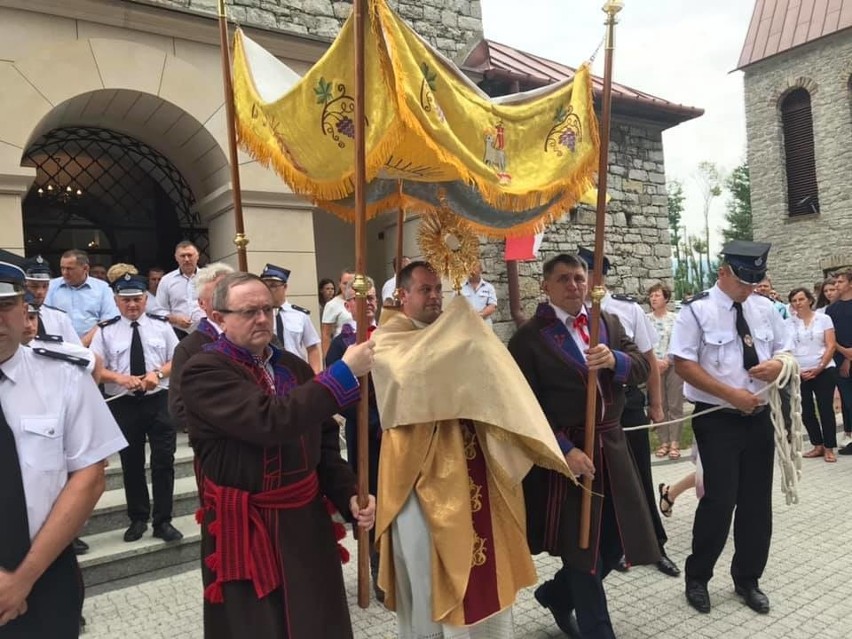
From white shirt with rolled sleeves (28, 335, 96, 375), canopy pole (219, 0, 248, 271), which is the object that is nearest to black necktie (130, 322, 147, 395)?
white shirt with rolled sleeves (28, 335, 96, 375)

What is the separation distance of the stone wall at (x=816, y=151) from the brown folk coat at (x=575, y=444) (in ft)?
67.6

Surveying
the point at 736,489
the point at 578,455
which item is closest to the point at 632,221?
the point at 736,489

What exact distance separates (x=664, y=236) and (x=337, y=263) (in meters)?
5.81

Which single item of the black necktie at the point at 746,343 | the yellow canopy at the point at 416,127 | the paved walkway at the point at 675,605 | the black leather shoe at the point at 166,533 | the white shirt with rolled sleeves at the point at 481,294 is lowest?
the paved walkway at the point at 675,605

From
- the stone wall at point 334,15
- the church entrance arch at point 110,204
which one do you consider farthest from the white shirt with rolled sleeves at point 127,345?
the stone wall at point 334,15

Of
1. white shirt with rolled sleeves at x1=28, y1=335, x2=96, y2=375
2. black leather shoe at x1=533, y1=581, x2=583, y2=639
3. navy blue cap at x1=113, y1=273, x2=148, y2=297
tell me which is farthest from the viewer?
navy blue cap at x1=113, y1=273, x2=148, y2=297

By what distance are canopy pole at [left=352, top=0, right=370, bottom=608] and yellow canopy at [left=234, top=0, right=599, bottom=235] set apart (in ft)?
0.17

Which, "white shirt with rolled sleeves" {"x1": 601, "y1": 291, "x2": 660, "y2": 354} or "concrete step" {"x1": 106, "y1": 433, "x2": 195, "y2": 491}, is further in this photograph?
"concrete step" {"x1": 106, "y1": 433, "x2": 195, "y2": 491}

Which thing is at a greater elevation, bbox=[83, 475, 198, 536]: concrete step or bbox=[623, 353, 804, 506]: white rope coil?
bbox=[623, 353, 804, 506]: white rope coil

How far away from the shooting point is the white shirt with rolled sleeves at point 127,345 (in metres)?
4.93

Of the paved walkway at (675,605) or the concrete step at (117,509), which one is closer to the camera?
the paved walkway at (675,605)

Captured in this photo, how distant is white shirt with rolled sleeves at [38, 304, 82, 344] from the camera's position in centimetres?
410

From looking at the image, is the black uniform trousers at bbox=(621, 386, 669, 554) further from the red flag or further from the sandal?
the red flag

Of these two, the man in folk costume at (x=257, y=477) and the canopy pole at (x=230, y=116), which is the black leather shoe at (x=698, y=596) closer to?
the man in folk costume at (x=257, y=477)
